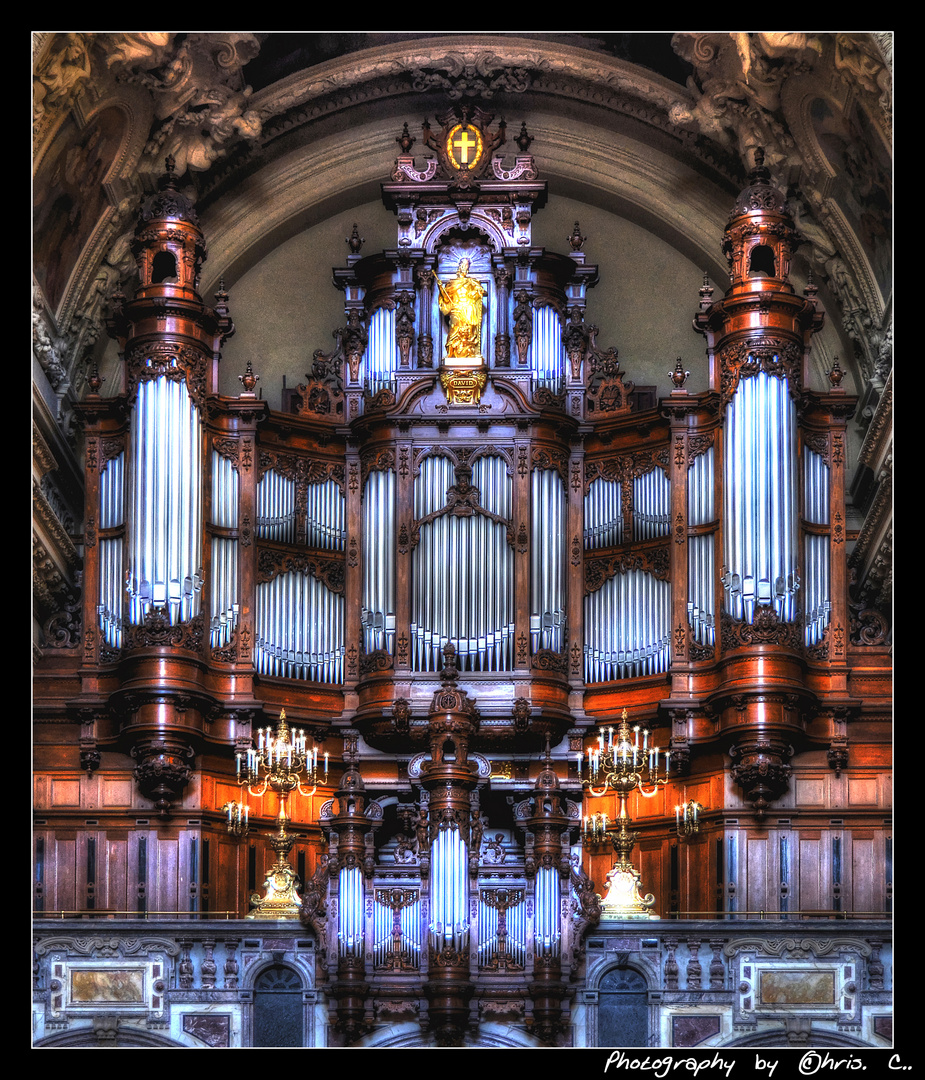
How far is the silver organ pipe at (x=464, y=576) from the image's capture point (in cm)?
2817

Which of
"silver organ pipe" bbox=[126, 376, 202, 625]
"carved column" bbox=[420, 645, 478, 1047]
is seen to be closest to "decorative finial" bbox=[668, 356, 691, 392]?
"carved column" bbox=[420, 645, 478, 1047]

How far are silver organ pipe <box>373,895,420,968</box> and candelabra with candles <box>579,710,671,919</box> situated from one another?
→ 1954mm

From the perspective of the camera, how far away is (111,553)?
28.1 meters

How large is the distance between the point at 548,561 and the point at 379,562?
6.20ft

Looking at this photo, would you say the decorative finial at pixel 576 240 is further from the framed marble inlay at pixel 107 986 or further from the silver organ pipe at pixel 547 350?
the framed marble inlay at pixel 107 986

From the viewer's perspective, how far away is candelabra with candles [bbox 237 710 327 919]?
2580cm

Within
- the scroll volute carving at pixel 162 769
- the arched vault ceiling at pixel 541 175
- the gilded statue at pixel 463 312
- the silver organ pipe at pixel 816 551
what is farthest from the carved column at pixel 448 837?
the arched vault ceiling at pixel 541 175

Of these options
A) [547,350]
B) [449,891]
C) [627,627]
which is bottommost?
[449,891]

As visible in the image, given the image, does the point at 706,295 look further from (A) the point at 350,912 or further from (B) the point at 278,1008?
(B) the point at 278,1008

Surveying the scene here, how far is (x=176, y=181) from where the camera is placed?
2945cm

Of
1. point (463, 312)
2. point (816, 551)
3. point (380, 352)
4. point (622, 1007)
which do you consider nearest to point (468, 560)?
point (380, 352)

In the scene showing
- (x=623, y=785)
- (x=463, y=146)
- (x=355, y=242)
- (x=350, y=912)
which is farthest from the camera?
(x=355, y=242)

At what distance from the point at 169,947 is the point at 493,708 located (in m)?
4.90
